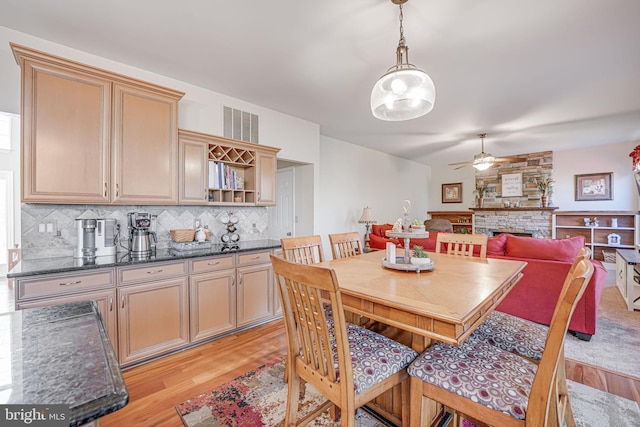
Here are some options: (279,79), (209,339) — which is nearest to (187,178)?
(279,79)

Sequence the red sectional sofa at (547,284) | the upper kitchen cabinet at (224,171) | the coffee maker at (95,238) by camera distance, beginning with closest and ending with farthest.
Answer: the coffee maker at (95,238)
the red sectional sofa at (547,284)
the upper kitchen cabinet at (224,171)

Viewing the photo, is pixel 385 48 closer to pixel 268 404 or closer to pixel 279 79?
pixel 279 79

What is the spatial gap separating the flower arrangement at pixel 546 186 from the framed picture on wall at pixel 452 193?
193 centimetres

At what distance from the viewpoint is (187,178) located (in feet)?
9.13

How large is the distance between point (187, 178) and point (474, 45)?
2.95 metres

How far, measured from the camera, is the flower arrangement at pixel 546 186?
6496 millimetres

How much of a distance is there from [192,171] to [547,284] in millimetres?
3894

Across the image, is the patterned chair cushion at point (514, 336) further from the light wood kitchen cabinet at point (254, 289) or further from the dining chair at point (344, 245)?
the light wood kitchen cabinet at point (254, 289)

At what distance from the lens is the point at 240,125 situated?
3.41 meters

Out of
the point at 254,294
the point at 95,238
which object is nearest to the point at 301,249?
the point at 254,294

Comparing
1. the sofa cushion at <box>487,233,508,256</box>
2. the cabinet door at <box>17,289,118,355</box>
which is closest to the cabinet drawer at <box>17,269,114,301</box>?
the cabinet door at <box>17,289,118,355</box>

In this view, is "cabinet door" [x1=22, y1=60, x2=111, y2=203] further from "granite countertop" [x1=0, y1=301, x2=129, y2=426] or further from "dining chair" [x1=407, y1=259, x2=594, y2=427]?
"dining chair" [x1=407, y1=259, x2=594, y2=427]

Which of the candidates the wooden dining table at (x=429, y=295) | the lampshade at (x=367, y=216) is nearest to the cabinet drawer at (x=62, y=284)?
the wooden dining table at (x=429, y=295)

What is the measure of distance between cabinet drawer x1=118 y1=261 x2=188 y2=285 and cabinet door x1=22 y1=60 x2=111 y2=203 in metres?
Answer: 0.64
